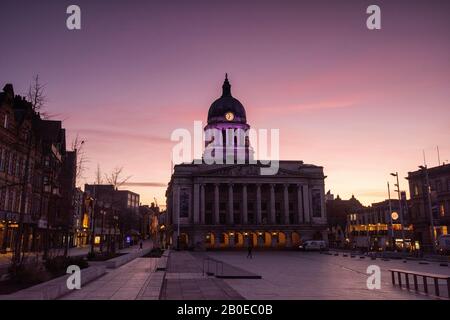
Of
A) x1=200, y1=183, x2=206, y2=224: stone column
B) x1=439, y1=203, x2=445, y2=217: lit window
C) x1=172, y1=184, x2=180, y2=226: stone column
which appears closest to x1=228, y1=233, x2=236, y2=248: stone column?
x1=200, y1=183, x2=206, y2=224: stone column

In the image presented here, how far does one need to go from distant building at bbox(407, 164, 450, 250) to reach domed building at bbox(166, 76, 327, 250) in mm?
28390

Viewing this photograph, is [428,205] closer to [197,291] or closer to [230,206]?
[230,206]

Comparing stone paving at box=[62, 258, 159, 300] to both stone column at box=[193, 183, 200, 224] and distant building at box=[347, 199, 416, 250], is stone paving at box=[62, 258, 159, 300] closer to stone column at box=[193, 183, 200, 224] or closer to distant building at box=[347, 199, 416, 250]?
distant building at box=[347, 199, 416, 250]

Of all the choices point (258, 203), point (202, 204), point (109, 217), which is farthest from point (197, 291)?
point (258, 203)

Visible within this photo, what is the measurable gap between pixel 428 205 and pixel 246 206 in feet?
154

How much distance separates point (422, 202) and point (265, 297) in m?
73.0

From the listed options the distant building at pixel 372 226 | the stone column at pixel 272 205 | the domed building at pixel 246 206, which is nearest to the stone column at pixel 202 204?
the domed building at pixel 246 206

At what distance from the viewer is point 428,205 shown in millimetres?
71875

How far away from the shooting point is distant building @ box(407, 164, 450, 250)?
73.7 metres

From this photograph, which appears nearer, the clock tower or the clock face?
the clock tower

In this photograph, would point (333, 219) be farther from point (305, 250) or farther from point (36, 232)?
point (36, 232)

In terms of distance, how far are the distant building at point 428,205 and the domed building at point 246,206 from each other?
1118 inches
